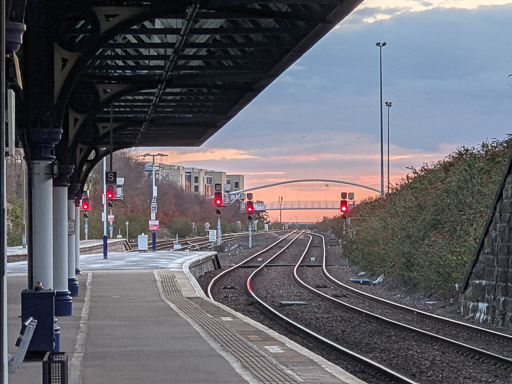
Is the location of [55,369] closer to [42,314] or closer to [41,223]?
[42,314]

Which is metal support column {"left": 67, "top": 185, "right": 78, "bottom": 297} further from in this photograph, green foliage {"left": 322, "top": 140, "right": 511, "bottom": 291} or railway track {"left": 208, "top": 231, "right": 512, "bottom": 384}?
green foliage {"left": 322, "top": 140, "right": 511, "bottom": 291}

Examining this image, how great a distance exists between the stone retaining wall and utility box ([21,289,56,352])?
32.8 feet

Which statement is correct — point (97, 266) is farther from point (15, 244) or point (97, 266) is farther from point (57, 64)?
point (15, 244)

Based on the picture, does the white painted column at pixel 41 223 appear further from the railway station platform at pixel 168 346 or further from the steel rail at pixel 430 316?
the steel rail at pixel 430 316

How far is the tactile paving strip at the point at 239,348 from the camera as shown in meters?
10.5

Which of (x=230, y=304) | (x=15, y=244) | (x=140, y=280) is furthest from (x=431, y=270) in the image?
(x=15, y=244)

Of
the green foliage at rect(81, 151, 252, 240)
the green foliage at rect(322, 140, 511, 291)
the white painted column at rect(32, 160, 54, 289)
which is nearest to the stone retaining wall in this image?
the green foliage at rect(322, 140, 511, 291)

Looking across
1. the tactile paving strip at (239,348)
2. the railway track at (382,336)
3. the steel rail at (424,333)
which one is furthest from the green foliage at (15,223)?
the tactile paving strip at (239,348)

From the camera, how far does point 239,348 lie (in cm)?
1312

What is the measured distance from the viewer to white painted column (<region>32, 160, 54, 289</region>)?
45.0ft

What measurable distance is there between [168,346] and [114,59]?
6.34m

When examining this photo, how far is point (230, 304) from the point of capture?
25.0 m

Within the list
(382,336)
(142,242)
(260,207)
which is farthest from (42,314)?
(260,207)

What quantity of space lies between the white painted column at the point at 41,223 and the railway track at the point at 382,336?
492 centimetres
